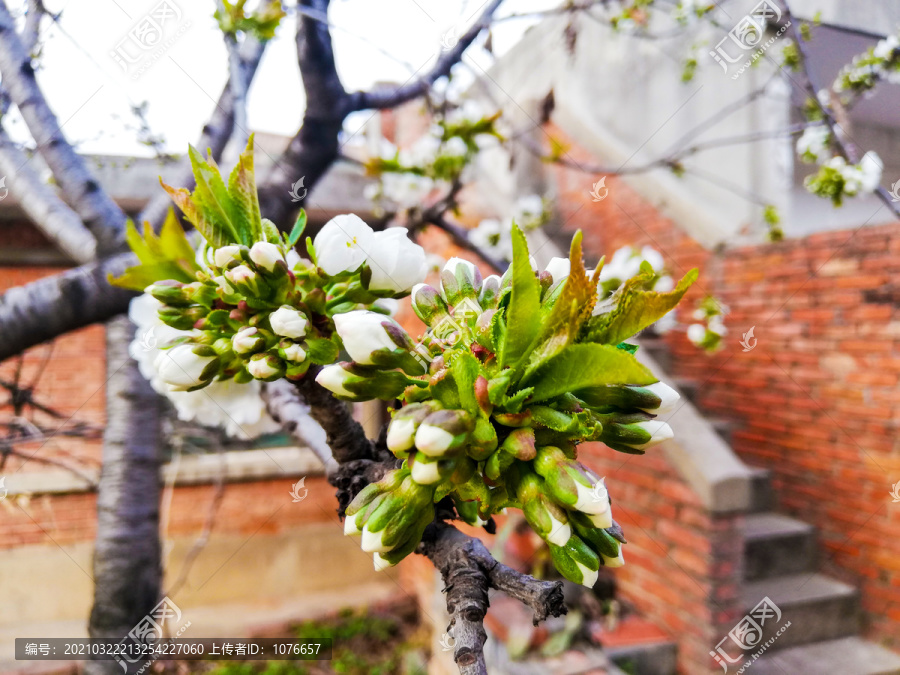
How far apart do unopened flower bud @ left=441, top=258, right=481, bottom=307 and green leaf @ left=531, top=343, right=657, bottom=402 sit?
12 cm

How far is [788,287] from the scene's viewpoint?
2.73 meters

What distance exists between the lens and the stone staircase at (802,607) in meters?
2.31

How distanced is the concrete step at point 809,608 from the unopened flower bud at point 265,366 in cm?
260

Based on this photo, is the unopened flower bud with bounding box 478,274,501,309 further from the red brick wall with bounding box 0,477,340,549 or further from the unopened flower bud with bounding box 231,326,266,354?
the red brick wall with bounding box 0,477,340,549

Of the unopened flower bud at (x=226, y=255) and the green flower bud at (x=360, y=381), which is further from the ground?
the unopened flower bud at (x=226, y=255)

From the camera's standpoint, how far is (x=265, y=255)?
1.41 ft

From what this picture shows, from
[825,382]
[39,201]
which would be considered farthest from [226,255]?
[825,382]

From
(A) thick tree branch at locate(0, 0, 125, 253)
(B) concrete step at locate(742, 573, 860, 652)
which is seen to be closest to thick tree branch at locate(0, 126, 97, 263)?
(A) thick tree branch at locate(0, 0, 125, 253)

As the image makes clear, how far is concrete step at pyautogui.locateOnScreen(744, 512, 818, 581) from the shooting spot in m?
2.60

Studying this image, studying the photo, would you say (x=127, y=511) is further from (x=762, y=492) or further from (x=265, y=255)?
(x=762, y=492)

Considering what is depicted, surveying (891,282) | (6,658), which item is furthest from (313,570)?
(891,282)

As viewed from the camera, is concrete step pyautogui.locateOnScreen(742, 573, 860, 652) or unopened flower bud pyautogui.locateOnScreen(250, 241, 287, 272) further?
concrete step pyautogui.locateOnScreen(742, 573, 860, 652)

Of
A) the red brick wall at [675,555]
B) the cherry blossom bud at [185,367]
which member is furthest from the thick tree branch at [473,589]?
the red brick wall at [675,555]

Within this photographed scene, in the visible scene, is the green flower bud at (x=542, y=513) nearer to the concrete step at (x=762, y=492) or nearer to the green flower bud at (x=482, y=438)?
the green flower bud at (x=482, y=438)
